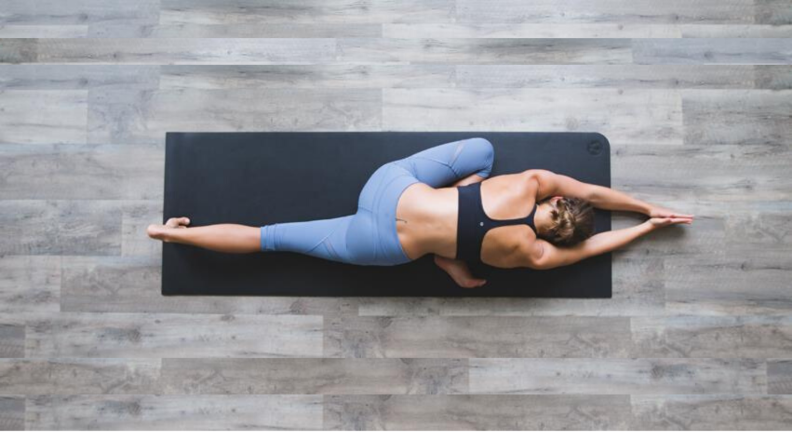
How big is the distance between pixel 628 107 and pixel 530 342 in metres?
1.15

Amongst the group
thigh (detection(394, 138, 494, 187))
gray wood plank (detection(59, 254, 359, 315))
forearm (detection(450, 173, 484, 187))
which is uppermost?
thigh (detection(394, 138, 494, 187))

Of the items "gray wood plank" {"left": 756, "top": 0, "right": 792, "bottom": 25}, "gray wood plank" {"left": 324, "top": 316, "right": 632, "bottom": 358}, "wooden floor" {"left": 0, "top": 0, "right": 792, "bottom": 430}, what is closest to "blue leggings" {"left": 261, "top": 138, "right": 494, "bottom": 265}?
"wooden floor" {"left": 0, "top": 0, "right": 792, "bottom": 430}

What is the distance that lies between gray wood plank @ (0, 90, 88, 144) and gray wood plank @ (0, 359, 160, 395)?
1.00 metres

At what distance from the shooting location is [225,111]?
2.23 meters

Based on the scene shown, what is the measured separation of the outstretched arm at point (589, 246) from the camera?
1951 millimetres

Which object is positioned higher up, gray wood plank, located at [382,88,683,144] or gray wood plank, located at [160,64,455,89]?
gray wood plank, located at [160,64,455,89]

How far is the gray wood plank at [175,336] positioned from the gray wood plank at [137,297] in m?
0.04

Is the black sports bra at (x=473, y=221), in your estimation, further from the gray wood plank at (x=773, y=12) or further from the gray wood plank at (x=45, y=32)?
the gray wood plank at (x=45, y=32)

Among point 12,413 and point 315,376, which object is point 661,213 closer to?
point 315,376

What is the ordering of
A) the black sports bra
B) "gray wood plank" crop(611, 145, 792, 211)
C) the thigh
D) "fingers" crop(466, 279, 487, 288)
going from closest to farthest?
1. the black sports bra
2. the thigh
3. "fingers" crop(466, 279, 487, 288)
4. "gray wood plank" crop(611, 145, 792, 211)

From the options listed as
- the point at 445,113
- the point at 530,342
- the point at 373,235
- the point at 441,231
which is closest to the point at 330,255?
the point at 373,235

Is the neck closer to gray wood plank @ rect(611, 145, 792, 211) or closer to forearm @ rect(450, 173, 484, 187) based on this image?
forearm @ rect(450, 173, 484, 187)

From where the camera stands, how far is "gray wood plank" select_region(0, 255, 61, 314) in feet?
7.19

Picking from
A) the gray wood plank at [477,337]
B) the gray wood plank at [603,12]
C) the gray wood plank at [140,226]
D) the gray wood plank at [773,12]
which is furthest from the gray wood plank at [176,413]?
the gray wood plank at [773,12]
